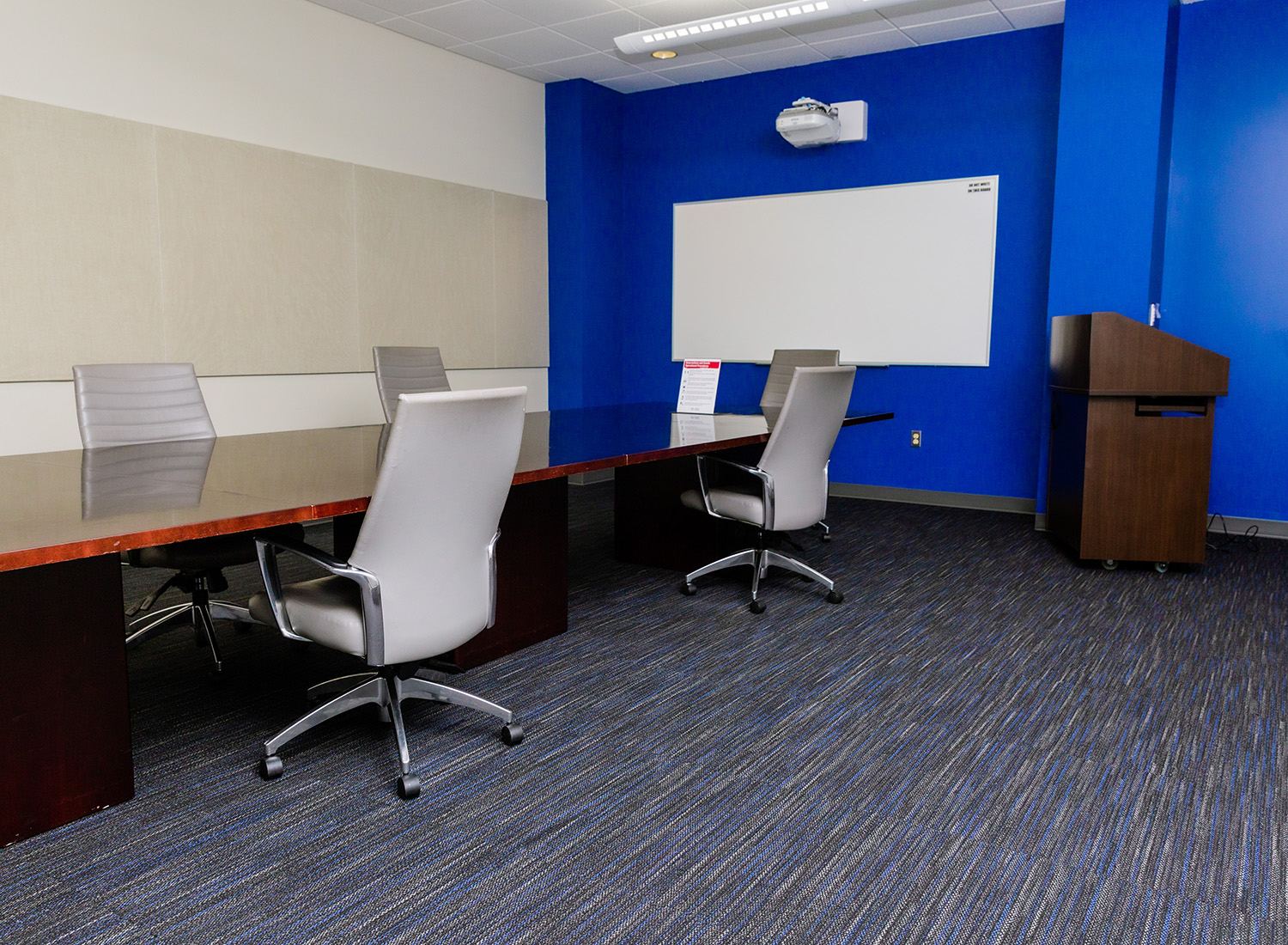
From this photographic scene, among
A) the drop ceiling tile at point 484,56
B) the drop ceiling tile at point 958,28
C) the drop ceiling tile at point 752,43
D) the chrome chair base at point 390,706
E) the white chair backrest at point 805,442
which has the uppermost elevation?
the drop ceiling tile at point 484,56

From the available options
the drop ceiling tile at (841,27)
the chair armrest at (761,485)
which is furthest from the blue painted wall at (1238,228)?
the chair armrest at (761,485)

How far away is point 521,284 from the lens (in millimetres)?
7102

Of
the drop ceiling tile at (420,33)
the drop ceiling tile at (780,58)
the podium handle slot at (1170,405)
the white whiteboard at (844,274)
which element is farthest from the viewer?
the drop ceiling tile at (780,58)

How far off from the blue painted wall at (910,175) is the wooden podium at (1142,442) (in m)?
1.44

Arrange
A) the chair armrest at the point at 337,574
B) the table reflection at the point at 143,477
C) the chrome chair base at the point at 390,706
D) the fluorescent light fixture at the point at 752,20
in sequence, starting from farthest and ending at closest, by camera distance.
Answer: the fluorescent light fixture at the point at 752,20 → the chrome chair base at the point at 390,706 → the chair armrest at the point at 337,574 → the table reflection at the point at 143,477

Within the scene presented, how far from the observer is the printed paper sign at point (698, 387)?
4.77 metres

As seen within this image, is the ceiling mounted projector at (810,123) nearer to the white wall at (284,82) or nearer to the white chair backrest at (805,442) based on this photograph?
the white wall at (284,82)

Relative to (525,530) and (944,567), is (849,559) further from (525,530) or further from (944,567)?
(525,530)

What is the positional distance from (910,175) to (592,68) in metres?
2.38

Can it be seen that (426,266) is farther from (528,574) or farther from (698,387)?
(528,574)

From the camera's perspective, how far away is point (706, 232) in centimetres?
720

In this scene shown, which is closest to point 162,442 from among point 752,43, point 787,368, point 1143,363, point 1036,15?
point 787,368

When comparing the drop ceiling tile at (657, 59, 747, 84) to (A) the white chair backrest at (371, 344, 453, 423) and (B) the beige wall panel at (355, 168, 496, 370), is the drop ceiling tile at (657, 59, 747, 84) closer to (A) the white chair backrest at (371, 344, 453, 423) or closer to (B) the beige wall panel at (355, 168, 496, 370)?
(B) the beige wall panel at (355, 168, 496, 370)

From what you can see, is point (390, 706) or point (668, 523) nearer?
→ point (390, 706)
